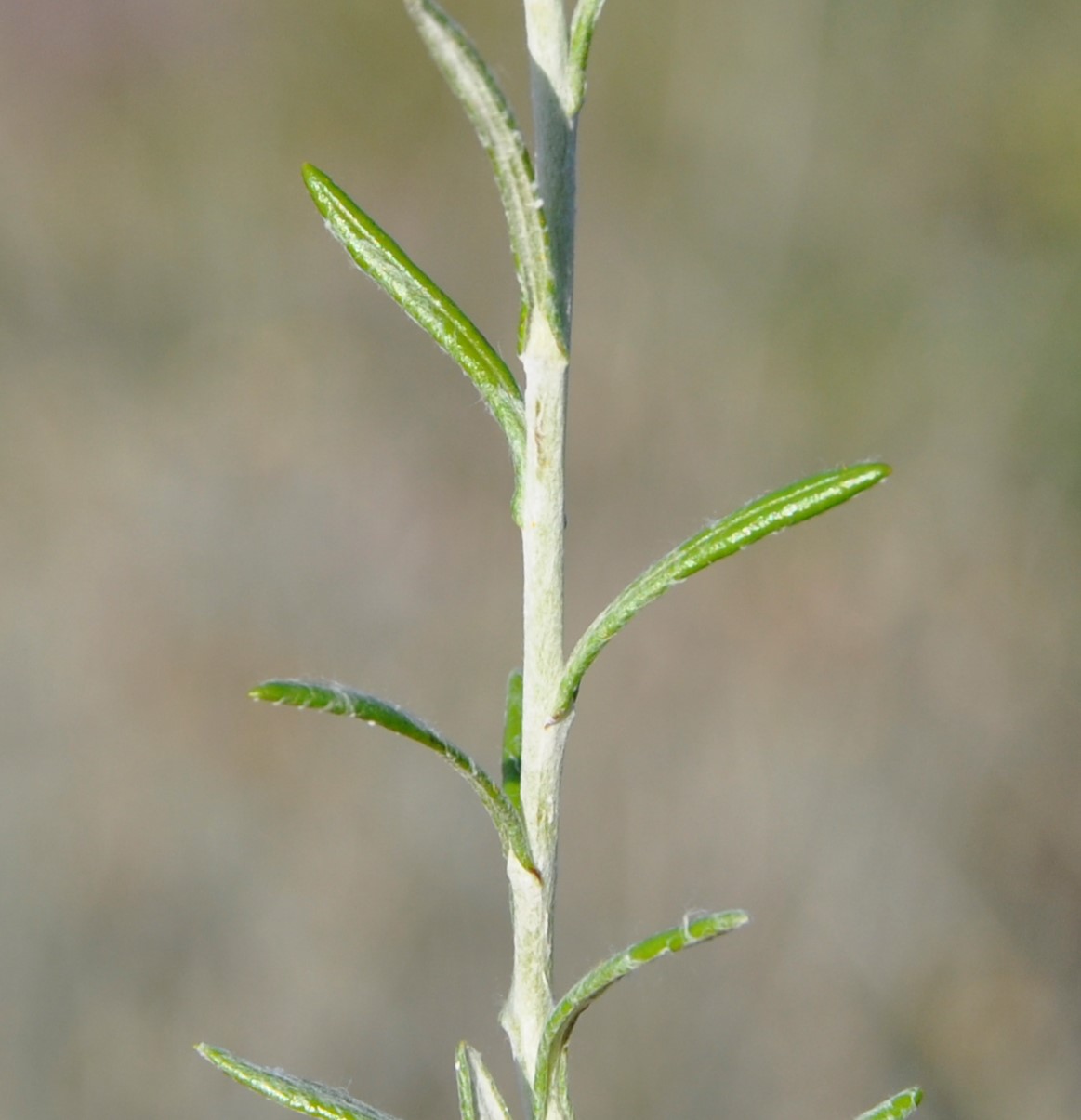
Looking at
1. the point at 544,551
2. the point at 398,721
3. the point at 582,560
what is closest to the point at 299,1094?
the point at 398,721

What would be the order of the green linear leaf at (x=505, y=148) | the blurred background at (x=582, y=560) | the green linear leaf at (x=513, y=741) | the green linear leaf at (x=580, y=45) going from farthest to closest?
1. the blurred background at (x=582, y=560)
2. the green linear leaf at (x=513, y=741)
3. the green linear leaf at (x=580, y=45)
4. the green linear leaf at (x=505, y=148)

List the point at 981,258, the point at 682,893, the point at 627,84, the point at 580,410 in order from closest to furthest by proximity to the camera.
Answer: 1. the point at 682,893
2. the point at 981,258
3. the point at 580,410
4. the point at 627,84

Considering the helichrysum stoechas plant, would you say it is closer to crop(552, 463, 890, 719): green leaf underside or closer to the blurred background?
crop(552, 463, 890, 719): green leaf underside

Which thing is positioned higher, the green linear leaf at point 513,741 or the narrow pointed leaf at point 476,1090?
the green linear leaf at point 513,741

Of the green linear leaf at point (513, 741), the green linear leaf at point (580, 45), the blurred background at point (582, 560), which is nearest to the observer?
the green linear leaf at point (580, 45)

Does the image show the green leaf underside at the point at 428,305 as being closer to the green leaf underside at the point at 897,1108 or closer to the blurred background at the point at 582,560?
the green leaf underside at the point at 897,1108

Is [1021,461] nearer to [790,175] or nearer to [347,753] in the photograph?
[790,175]

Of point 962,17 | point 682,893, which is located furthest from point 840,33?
point 682,893

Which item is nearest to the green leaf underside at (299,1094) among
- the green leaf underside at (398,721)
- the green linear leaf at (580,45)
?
the green leaf underside at (398,721)
